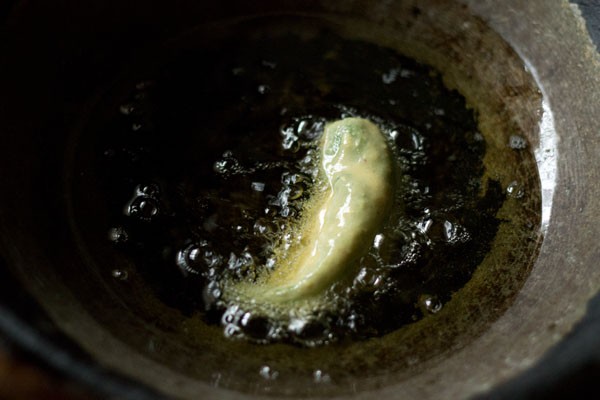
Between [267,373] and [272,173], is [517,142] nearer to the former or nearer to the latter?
[272,173]

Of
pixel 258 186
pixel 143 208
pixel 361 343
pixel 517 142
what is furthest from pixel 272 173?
pixel 517 142

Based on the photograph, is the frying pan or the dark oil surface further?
the dark oil surface

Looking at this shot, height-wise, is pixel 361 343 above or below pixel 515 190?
below

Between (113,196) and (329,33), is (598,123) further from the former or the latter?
(113,196)

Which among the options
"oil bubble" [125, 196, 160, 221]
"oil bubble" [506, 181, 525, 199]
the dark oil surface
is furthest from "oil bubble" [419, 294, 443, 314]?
"oil bubble" [125, 196, 160, 221]

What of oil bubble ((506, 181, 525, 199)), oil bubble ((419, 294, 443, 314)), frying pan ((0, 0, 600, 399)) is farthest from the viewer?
oil bubble ((506, 181, 525, 199))

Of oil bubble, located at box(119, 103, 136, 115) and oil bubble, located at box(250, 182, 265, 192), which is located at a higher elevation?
oil bubble, located at box(119, 103, 136, 115)

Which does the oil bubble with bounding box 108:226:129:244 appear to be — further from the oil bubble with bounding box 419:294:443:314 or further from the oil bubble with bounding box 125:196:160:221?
the oil bubble with bounding box 419:294:443:314
